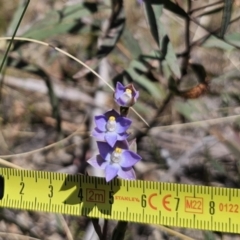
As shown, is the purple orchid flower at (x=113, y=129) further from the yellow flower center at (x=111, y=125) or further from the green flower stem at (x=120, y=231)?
the green flower stem at (x=120, y=231)

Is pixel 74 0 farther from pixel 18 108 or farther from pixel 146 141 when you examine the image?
pixel 146 141

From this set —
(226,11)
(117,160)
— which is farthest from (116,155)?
(226,11)

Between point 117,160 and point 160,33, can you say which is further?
point 160,33

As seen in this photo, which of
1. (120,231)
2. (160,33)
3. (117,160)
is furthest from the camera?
(160,33)

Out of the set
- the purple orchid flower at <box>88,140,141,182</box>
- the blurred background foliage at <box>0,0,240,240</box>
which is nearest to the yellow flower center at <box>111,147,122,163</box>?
the purple orchid flower at <box>88,140,141,182</box>

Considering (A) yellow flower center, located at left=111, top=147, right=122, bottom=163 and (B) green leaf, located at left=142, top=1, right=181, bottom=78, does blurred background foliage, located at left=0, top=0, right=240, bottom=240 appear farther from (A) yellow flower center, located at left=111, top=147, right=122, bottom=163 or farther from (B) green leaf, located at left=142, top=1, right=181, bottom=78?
(A) yellow flower center, located at left=111, top=147, right=122, bottom=163

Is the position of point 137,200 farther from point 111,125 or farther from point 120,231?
point 111,125

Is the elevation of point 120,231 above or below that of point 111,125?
below

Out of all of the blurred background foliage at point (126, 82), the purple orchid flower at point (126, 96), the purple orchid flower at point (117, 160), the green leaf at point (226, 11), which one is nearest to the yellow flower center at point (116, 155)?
the purple orchid flower at point (117, 160)
